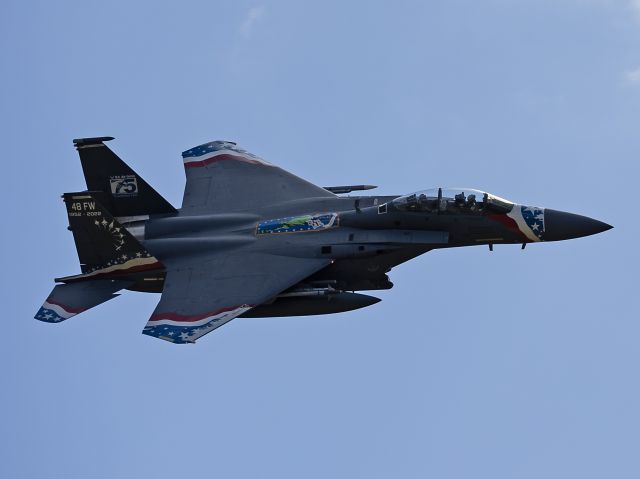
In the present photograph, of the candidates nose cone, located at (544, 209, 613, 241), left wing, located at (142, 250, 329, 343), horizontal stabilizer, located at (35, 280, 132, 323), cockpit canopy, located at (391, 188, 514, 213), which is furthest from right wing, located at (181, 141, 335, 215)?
nose cone, located at (544, 209, 613, 241)

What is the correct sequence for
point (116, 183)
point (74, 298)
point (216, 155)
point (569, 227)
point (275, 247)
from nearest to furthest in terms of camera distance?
point (569, 227) → point (275, 247) → point (74, 298) → point (116, 183) → point (216, 155)

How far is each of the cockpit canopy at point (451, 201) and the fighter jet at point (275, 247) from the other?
21mm

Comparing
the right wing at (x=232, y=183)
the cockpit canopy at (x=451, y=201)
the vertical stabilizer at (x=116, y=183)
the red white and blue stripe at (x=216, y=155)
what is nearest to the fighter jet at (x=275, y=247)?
the cockpit canopy at (x=451, y=201)

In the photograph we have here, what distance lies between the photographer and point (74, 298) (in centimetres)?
2908

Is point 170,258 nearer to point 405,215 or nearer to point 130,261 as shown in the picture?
point 130,261

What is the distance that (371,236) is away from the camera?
1120 inches

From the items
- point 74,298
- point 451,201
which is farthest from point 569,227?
point 74,298

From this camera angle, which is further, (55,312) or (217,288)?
(55,312)

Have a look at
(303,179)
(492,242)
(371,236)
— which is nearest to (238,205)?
(303,179)

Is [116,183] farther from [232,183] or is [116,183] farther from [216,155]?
[232,183]

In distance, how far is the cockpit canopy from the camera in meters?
28.2

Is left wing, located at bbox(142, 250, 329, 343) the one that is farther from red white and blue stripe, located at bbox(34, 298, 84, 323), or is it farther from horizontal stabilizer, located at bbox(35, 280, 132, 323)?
red white and blue stripe, located at bbox(34, 298, 84, 323)

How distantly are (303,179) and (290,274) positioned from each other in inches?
145

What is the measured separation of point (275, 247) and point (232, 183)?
314 cm
